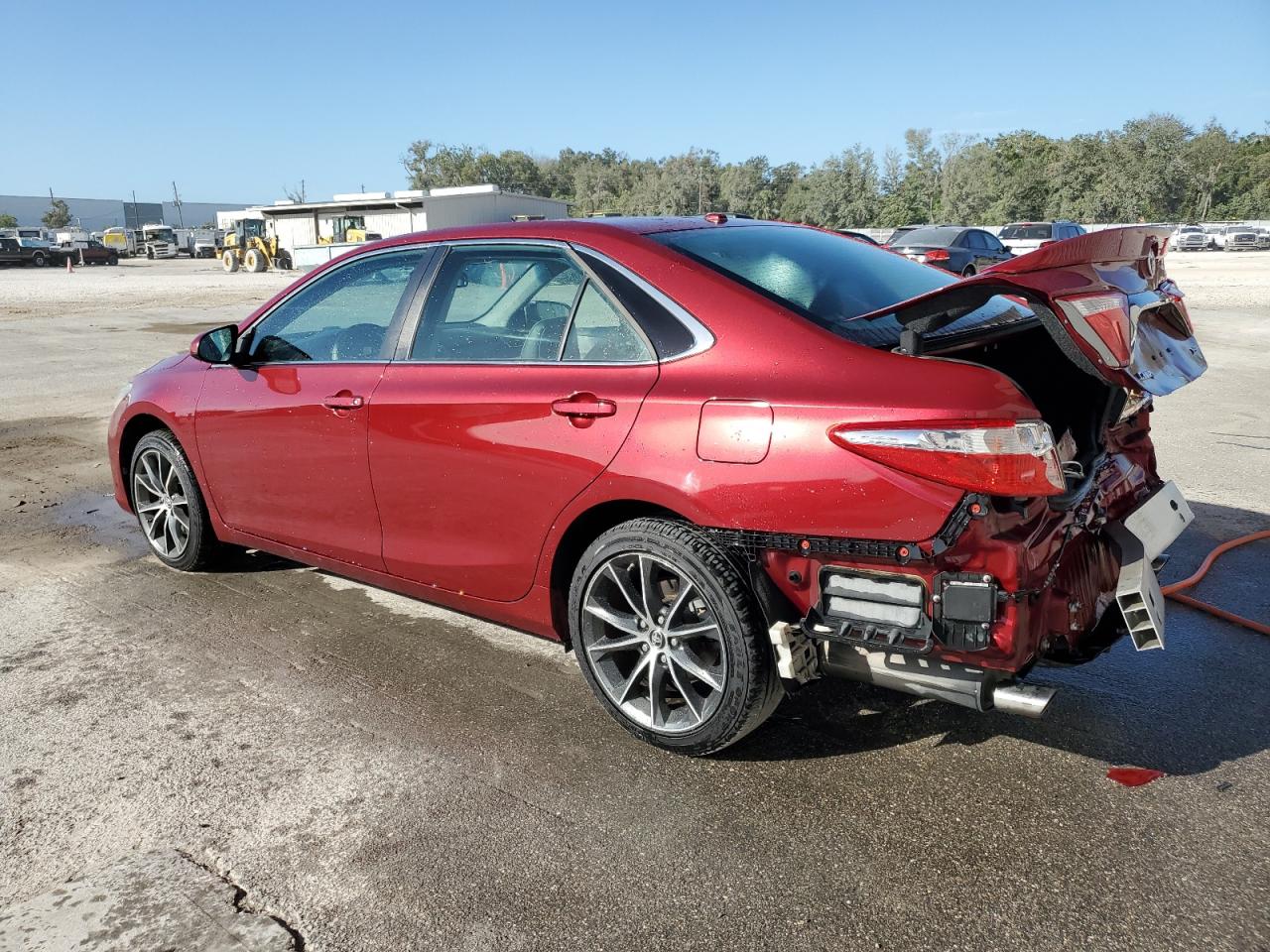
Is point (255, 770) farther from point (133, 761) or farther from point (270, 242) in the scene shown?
point (270, 242)

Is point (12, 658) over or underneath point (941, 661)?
underneath

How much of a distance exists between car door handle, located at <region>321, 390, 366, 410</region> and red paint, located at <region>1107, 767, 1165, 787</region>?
2935 mm

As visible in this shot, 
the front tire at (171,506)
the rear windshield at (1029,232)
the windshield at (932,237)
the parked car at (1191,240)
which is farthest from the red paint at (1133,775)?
the parked car at (1191,240)

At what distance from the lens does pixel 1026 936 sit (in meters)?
2.35

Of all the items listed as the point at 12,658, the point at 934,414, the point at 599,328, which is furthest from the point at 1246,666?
the point at 12,658

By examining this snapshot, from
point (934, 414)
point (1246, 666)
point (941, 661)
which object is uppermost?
point (934, 414)

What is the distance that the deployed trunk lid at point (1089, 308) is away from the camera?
2672 millimetres

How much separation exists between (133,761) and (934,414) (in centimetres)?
275

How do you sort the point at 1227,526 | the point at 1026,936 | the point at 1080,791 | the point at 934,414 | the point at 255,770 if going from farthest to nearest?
the point at 1227,526
the point at 255,770
the point at 1080,791
the point at 934,414
the point at 1026,936

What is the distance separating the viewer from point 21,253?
5619cm

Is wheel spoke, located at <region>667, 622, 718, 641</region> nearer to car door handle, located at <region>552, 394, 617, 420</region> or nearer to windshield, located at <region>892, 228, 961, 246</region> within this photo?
car door handle, located at <region>552, 394, 617, 420</region>

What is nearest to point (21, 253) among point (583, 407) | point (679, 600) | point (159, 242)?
point (159, 242)

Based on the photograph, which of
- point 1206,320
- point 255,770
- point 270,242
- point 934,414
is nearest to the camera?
point 934,414

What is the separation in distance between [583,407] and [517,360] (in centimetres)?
44
